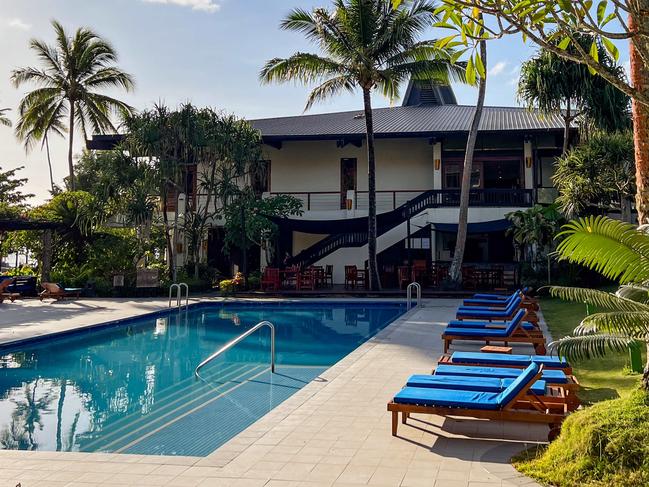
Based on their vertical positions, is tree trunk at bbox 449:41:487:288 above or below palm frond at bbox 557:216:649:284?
above

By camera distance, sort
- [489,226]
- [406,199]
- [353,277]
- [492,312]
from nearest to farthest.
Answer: [492,312] < [489,226] < [353,277] < [406,199]

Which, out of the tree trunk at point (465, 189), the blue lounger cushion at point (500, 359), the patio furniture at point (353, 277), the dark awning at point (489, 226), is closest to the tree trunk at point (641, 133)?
the blue lounger cushion at point (500, 359)

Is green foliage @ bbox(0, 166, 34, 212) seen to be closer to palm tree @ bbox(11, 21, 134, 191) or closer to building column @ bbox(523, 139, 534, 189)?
palm tree @ bbox(11, 21, 134, 191)

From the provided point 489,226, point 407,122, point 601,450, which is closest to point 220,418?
point 601,450

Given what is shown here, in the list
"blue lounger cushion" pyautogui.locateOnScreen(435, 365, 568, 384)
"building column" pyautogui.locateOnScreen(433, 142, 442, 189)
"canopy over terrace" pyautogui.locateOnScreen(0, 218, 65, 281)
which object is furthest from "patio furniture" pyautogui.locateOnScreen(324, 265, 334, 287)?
"blue lounger cushion" pyautogui.locateOnScreen(435, 365, 568, 384)

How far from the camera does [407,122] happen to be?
90.5ft

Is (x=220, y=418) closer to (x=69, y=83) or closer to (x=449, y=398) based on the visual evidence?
(x=449, y=398)

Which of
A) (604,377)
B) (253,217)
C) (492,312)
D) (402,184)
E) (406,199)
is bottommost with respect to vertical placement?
(604,377)

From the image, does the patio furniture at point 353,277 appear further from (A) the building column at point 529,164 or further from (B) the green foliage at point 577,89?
(B) the green foliage at point 577,89

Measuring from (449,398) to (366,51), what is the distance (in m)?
16.2

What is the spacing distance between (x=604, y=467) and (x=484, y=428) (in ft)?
6.06

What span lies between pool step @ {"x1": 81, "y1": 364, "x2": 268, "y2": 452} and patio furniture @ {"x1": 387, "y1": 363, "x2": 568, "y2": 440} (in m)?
3.19

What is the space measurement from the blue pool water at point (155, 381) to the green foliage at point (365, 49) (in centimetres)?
875

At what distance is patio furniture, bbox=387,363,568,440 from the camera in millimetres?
5539
